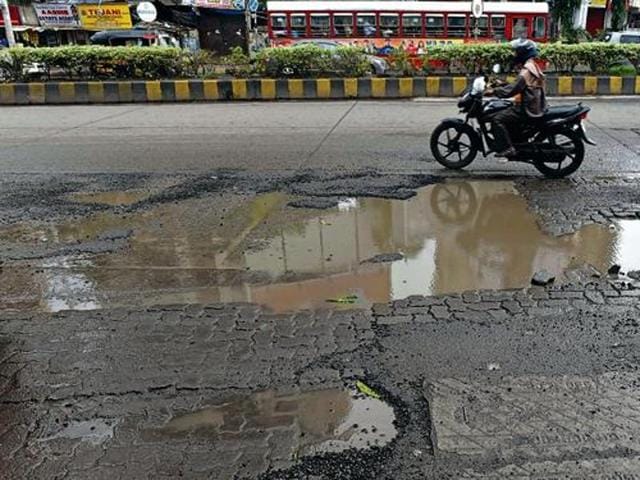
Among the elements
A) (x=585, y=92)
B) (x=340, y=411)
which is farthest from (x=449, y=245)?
(x=585, y=92)

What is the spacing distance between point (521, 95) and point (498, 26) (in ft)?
63.2

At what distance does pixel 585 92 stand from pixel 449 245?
12834 mm

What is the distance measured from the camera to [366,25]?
2400 centimetres

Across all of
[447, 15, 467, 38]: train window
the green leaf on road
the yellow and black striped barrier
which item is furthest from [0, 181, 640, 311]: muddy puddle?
[447, 15, 467, 38]: train window

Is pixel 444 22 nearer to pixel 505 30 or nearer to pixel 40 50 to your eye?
pixel 505 30

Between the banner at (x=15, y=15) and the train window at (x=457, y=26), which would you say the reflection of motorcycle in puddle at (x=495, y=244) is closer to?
the train window at (x=457, y=26)

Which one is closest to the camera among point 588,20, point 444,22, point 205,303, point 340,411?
point 340,411

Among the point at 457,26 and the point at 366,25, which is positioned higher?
the point at 366,25

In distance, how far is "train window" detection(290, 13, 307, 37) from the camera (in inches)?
940

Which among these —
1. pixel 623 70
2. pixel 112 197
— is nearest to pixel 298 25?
pixel 623 70

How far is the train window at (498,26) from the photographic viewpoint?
24250 millimetres

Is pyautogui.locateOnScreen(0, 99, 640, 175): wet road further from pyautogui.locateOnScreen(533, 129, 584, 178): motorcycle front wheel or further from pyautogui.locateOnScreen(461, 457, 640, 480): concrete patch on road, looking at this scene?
pyautogui.locateOnScreen(461, 457, 640, 480): concrete patch on road

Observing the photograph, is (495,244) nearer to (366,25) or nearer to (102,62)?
(102,62)

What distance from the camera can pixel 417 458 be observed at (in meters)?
2.61
